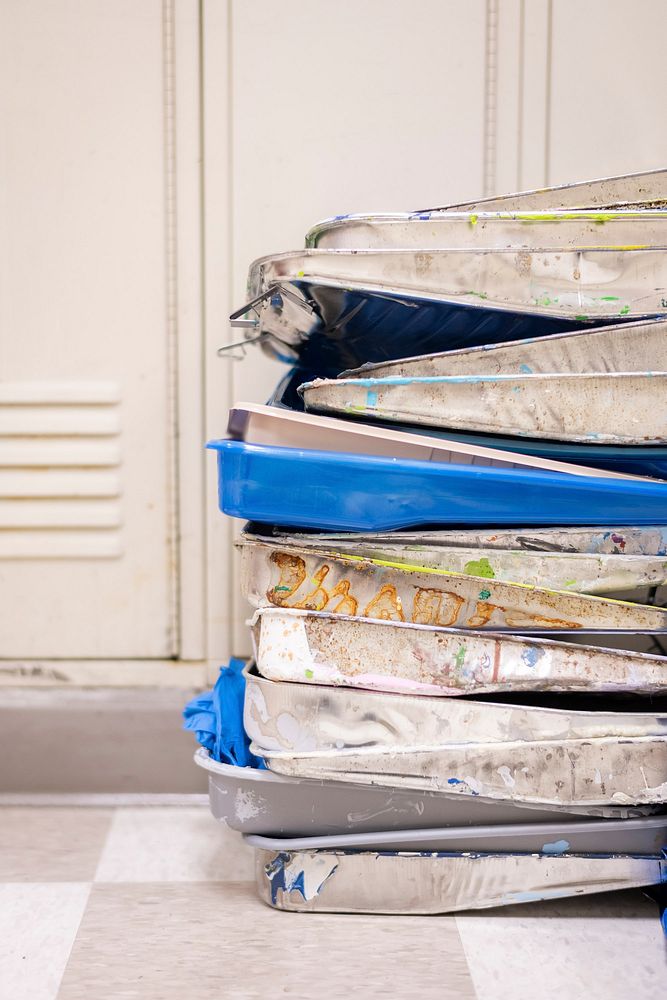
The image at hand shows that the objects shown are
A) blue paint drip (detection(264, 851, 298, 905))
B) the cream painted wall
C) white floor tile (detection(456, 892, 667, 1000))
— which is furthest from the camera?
the cream painted wall

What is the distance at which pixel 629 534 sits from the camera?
0.68 metres

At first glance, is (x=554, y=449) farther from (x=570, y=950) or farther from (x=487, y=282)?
(x=570, y=950)

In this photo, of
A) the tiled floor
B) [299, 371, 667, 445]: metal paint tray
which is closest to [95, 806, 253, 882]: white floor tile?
the tiled floor

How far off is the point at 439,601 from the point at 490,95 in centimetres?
68

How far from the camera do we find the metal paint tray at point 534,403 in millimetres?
673

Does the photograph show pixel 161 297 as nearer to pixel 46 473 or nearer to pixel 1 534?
pixel 46 473

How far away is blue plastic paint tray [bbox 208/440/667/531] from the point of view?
0.67 m

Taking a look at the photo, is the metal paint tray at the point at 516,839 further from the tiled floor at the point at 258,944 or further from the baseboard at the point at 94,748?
the baseboard at the point at 94,748

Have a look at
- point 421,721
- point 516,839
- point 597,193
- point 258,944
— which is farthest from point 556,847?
point 597,193

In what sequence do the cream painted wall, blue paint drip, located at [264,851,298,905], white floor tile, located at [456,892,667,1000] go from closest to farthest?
1. white floor tile, located at [456,892,667,1000]
2. blue paint drip, located at [264,851,298,905]
3. the cream painted wall

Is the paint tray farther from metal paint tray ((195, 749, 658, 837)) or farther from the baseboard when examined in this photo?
the baseboard

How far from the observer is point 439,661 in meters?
0.68

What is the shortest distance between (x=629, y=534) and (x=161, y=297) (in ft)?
2.18

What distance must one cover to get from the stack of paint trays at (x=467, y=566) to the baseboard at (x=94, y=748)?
0.32 m
